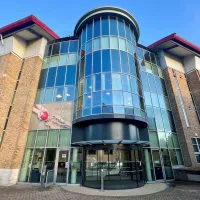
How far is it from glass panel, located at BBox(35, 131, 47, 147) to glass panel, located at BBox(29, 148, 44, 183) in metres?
0.41

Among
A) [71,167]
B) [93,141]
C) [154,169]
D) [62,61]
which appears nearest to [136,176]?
[154,169]

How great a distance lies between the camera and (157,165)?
11.9 meters

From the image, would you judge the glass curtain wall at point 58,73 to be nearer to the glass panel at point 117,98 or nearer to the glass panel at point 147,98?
the glass panel at point 117,98

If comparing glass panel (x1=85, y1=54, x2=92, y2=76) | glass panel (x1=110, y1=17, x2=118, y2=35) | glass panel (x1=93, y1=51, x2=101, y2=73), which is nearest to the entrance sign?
glass panel (x1=85, y1=54, x2=92, y2=76)

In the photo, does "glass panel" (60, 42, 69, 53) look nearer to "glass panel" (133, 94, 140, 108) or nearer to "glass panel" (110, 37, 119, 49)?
"glass panel" (110, 37, 119, 49)

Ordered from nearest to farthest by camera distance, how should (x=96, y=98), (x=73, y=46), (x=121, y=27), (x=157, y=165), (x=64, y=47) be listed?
(x=96, y=98) → (x=157, y=165) → (x=121, y=27) → (x=73, y=46) → (x=64, y=47)

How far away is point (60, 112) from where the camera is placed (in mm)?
12711

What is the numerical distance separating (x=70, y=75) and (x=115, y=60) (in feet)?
15.9

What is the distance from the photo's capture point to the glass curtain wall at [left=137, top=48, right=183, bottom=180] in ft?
40.4

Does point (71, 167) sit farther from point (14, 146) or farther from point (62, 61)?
point (62, 61)

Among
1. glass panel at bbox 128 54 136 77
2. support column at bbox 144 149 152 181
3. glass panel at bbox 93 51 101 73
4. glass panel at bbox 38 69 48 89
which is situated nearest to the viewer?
support column at bbox 144 149 152 181

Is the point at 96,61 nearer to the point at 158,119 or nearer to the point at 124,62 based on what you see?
the point at 124,62

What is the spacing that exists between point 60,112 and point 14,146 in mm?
4399

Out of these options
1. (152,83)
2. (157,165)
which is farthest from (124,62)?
(157,165)
